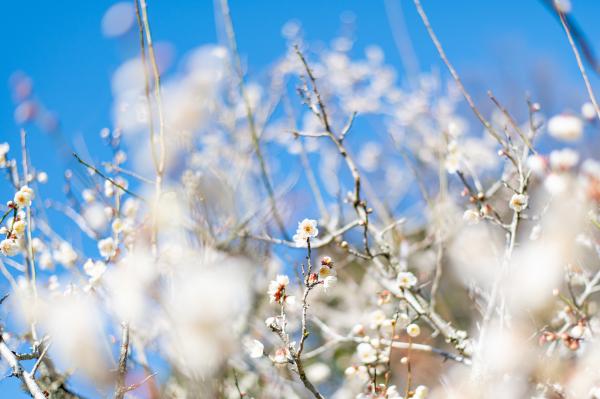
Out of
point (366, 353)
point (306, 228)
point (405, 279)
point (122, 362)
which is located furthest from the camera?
point (366, 353)

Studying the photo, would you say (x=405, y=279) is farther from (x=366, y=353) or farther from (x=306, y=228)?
(x=306, y=228)

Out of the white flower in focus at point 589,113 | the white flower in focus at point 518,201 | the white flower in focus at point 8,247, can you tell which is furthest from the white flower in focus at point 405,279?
the white flower in focus at point 8,247

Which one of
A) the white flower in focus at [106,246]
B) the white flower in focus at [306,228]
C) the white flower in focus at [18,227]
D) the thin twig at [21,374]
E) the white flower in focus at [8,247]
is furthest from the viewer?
the white flower in focus at [106,246]

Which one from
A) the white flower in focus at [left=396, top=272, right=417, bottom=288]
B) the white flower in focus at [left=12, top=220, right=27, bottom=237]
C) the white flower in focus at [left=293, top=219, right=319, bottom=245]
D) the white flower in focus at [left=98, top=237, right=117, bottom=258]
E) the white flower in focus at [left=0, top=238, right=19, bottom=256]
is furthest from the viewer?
the white flower in focus at [left=98, top=237, right=117, bottom=258]

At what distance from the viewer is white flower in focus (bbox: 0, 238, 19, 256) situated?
212 cm

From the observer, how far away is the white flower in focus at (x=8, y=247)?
212 cm

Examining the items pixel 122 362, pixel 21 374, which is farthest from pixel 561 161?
pixel 21 374

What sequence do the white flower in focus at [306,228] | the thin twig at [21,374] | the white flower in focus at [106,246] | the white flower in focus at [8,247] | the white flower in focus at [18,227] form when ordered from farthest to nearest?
1. the white flower in focus at [106,246]
2. the white flower in focus at [18,227]
3. the white flower in focus at [8,247]
4. the white flower in focus at [306,228]
5. the thin twig at [21,374]

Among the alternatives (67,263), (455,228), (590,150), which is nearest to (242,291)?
(67,263)

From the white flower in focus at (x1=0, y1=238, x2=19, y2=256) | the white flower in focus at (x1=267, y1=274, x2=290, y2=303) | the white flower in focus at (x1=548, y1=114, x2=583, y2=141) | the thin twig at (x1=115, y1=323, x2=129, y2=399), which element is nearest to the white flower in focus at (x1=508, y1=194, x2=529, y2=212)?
the white flower in focus at (x1=548, y1=114, x2=583, y2=141)

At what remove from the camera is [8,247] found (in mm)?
2129

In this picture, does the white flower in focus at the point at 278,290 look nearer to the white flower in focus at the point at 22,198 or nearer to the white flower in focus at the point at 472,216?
the white flower in focus at the point at 472,216

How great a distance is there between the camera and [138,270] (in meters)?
2.59

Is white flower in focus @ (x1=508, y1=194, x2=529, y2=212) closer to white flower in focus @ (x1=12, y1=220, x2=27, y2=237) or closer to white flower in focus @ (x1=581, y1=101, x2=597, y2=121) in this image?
white flower in focus @ (x1=581, y1=101, x2=597, y2=121)
